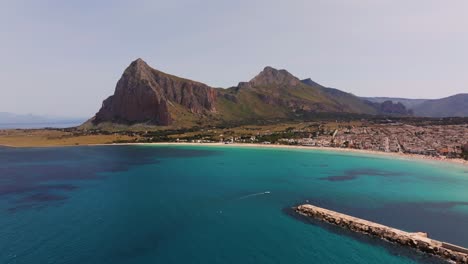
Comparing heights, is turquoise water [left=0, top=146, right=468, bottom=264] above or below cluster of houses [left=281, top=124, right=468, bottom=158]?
below

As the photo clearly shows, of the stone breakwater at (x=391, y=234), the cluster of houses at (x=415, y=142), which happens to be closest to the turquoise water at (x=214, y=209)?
the stone breakwater at (x=391, y=234)

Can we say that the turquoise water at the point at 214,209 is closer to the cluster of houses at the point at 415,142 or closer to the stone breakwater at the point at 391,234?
the stone breakwater at the point at 391,234

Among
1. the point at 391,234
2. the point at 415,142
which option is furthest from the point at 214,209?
the point at 415,142

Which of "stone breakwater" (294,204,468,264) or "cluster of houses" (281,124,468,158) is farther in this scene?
"cluster of houses" (281,124,468,158)

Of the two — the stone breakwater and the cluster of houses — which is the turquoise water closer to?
the stone breakwater

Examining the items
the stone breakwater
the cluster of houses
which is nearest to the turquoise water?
the stone breakwater

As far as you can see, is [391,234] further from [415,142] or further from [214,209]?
[415,142]
